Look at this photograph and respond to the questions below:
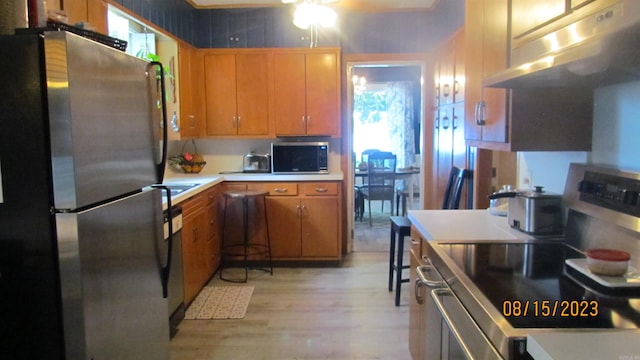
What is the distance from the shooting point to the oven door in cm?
117

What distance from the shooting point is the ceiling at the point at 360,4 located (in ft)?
14.5

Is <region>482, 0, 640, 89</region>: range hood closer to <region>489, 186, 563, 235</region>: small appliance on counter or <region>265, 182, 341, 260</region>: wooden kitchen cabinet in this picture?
<region>489, 186, 563, 235</region>: small appliance on counter

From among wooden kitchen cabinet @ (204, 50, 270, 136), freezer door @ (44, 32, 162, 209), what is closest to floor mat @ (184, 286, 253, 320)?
wooden kitchen cabinet @ (204, 50, 270, 136)

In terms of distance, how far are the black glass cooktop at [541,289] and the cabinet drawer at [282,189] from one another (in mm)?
2705

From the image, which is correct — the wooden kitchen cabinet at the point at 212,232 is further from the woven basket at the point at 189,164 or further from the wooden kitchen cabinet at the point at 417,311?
the wooden kitchen cabinet at the point at 417,311

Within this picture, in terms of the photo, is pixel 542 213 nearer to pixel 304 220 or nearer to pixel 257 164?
pixel 304 220

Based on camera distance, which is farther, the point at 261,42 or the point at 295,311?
the point at 261,42

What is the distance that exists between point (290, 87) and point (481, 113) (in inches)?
108

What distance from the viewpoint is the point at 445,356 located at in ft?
5.22

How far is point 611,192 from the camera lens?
1515mm

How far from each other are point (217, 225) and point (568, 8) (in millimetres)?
3484

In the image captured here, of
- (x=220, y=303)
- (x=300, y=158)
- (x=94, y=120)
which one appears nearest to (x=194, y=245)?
(x=220, y=303)

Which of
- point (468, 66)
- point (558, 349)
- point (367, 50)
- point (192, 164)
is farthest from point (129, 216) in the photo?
point (367, 50)

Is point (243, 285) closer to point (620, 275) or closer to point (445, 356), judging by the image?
point (445, 356)
